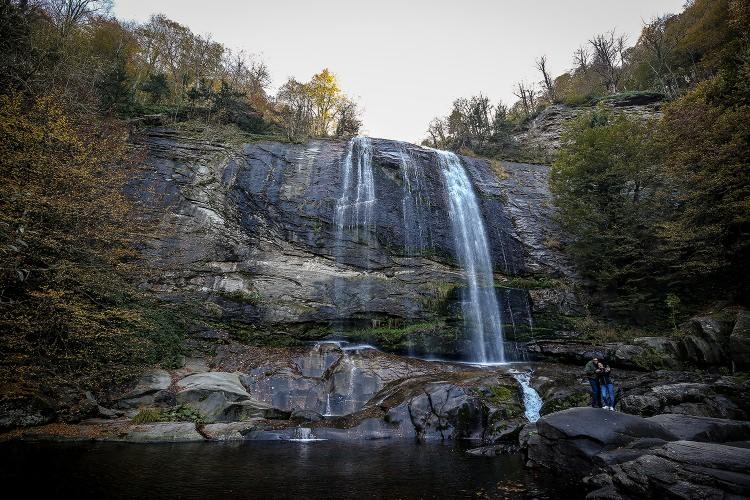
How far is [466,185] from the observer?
870 inches

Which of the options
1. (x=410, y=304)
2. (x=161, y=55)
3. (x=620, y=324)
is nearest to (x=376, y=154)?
(x=410, y=304)

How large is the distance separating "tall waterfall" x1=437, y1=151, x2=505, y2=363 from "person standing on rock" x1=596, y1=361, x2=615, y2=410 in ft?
22.7

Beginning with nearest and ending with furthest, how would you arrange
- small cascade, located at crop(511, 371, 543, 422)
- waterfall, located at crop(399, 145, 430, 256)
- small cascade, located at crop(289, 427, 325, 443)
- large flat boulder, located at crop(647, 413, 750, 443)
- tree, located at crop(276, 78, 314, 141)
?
large flat boulder, located at crop(647, 413, 750, 443) → small cascade, located at crop(289, 427, 325, 443) → small cascade, located at crop(511, 371, 543, 422) → waterfall, located at crop(399, 145, 430, 256) → tree, located at crop(276, 78, 314, 141)

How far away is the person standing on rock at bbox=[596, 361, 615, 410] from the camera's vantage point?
954 centimetres

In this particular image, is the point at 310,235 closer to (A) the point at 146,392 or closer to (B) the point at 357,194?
(B) the point at 357,194

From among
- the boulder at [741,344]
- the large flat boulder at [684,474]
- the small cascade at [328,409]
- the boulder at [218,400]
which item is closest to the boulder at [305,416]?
the small cascade at [328,409]

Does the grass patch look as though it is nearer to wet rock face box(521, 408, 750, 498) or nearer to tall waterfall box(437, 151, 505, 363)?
tall waterfall box(437, 151, 505, 363)

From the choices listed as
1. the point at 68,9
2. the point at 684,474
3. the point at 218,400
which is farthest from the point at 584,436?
the point at 68,9

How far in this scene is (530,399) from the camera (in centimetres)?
1180

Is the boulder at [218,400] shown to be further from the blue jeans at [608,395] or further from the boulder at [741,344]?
the boulder at [741,344]

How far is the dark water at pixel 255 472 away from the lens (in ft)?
18.5

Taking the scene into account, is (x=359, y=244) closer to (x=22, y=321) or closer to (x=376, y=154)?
(x=376, y=154)

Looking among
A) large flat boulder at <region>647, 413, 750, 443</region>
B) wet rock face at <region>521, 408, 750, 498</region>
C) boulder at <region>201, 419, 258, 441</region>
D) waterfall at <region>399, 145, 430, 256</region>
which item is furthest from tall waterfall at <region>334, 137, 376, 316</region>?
large flat boulder at <region>647, 413, 750, 443</region>

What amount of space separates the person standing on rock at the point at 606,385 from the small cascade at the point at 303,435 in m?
7.65
